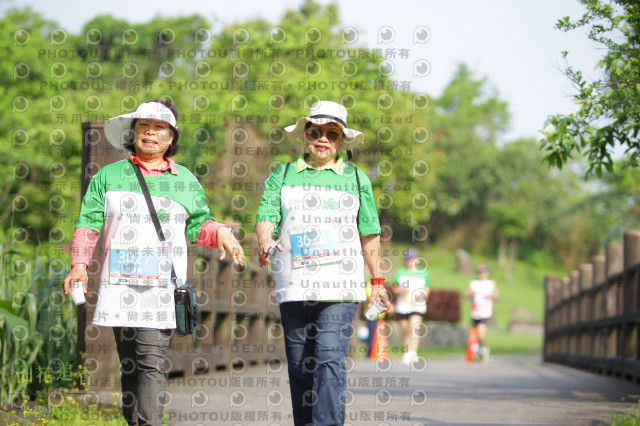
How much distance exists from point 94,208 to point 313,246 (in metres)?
1.10

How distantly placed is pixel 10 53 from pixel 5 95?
5.78ft

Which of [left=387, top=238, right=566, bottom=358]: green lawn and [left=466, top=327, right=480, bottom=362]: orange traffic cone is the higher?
[left=387, top=238, right=566, bottom=358]: green lawn

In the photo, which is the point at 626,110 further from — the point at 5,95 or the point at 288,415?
the point at 5,95

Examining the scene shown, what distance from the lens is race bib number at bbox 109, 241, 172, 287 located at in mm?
4652

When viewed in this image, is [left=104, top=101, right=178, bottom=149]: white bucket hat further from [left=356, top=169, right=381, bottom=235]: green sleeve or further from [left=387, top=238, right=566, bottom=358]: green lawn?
[left=387, top=238, right=566, bottom=358]: green lawn

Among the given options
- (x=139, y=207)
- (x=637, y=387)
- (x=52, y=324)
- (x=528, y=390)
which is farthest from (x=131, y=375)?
(x=637, y=387)

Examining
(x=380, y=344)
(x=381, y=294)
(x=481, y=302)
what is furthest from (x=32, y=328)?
(x=481, y=302)

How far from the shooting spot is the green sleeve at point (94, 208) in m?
4.78

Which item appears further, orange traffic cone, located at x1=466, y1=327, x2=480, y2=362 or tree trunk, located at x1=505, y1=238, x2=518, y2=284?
tree trunk, located at x1=505, y1=238, x2=518, y2=284

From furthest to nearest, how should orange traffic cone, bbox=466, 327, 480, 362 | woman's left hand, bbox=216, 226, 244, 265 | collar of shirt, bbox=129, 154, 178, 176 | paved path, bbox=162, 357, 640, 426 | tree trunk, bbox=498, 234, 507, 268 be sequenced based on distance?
tree trunk, bbox=498, 234, 507, 268
orange traffic cone, bbox=466, 327, 480, 362
paved path, bbox=162, 357, 640, 426
collar of shirt, bbox=129, 154, 178, 176
woman's left hand, bbox=216, 226, 244, 265

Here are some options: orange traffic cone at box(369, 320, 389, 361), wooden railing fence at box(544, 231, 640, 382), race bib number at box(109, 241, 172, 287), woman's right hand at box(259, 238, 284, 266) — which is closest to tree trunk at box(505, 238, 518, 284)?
wooden railing fence at box(544, 231, 640, 382)

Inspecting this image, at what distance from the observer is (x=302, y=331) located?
4844mm

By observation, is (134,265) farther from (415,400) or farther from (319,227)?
(415,400)

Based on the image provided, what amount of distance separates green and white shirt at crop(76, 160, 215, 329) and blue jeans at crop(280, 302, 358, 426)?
1.99 ft
